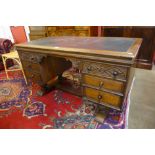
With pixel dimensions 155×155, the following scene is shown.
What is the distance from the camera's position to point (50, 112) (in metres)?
1.54

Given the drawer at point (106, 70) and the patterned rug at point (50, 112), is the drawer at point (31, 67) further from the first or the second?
the drawer at point (106, 70)

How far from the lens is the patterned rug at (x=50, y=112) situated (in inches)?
53.1

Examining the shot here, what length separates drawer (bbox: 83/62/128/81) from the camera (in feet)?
3.10

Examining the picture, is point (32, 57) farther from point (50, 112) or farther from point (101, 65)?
point (101, 65)

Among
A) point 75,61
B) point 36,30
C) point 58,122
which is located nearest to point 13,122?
point 58,122

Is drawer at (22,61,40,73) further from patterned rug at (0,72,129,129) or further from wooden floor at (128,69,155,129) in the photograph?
wooden floor at (128,69,155,129)

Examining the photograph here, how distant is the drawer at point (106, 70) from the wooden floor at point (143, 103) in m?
0.65

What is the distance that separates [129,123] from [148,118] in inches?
9.4

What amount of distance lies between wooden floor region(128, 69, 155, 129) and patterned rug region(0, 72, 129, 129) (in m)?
0.09

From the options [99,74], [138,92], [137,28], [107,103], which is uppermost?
[137,28]

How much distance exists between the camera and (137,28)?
241 cm

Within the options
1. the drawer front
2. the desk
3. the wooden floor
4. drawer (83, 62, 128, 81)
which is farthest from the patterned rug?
the drawer front

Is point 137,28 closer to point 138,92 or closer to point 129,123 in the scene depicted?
point 138,92

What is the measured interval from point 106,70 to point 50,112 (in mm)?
915
